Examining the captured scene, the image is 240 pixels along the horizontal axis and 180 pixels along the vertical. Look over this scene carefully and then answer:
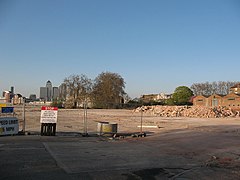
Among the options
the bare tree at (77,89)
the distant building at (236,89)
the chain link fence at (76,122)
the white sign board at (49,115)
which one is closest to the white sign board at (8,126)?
the chain link fence at (76,122)

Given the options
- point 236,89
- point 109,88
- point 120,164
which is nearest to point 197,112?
point 109,88

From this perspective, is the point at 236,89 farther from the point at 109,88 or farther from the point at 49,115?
the point at 49,115

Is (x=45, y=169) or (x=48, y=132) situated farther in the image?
(x=48, y=132)

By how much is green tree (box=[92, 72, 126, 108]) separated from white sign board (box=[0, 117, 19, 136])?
6159 cm

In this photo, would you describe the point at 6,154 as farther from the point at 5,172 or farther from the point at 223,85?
the point at 223,85

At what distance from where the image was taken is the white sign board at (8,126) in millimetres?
14797

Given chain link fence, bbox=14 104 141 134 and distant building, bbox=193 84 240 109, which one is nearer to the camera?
chain link fence, bbox=14 104 141 134

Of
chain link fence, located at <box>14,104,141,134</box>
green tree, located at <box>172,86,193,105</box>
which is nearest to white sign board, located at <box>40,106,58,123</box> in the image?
chain link fence, located at <box>14,104,141,134</box>

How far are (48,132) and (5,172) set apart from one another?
29.5 ft

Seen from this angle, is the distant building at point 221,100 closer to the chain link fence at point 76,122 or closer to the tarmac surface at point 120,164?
the chain link fence at point 76,122

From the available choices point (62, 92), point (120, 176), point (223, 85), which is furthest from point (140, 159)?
point (223, 85)

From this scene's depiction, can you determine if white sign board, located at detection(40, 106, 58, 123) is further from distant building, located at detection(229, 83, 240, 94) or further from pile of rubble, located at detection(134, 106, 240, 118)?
distant building, located at detection(229, 83, 240, 94)

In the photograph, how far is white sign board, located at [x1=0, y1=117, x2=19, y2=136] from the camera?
1480cm

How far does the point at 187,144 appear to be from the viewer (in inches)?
527
